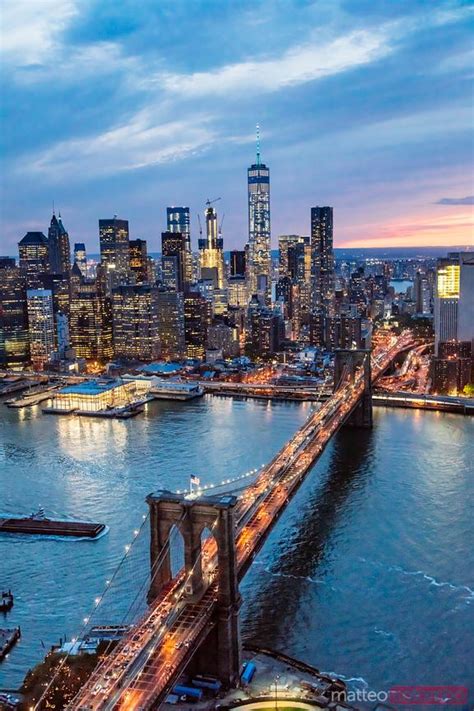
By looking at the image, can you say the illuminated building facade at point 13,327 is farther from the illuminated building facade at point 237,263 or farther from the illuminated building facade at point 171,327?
the illuminated building facade at point 237,263

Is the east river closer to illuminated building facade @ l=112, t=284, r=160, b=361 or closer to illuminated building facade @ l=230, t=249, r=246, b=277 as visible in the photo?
illuminated building facade @ l=112, t=284, r=160, b=361

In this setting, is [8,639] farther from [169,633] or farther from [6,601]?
[169,633]

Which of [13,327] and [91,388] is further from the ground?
[13,327]

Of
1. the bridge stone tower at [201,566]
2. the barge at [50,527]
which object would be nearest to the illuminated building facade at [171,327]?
the barge at [50,527]

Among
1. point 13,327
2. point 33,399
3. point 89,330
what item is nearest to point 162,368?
point 33,399

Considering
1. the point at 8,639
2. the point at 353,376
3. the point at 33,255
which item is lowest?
the point at 8,639

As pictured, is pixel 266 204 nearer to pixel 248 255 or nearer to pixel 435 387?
pixel 248 255
